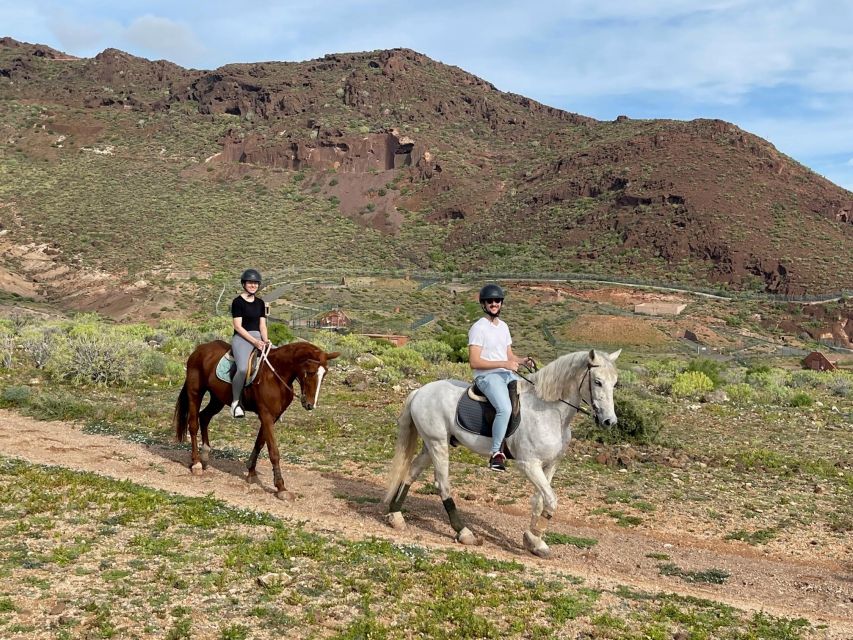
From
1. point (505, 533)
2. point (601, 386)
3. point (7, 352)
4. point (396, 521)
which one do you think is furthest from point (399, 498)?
point (7, 352)

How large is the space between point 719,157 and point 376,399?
8450cm

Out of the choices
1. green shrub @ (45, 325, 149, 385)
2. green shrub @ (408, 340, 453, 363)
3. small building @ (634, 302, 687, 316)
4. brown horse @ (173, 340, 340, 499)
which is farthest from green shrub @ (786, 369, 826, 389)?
brown horse @ (173, 340, 340, 499)

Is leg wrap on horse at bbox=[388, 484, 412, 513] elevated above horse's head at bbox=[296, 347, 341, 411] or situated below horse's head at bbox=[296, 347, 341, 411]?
below

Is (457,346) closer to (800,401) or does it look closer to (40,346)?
(800,401)

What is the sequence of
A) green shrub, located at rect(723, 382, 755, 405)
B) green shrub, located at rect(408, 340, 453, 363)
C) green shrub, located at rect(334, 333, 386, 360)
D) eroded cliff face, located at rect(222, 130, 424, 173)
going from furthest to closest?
eroded cliff face, located at rect(222, 130, 424, 173)
green shrub, located at rect(408, 340, 453, 363)
green shrub, located at rect(334, 333, 386, 360)
green shrub, located at rect(723, 382, 755, 405)

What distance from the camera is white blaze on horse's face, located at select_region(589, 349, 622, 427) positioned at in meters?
7.55

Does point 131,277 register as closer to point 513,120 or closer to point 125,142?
point 125,142

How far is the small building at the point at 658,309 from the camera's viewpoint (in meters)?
60.2

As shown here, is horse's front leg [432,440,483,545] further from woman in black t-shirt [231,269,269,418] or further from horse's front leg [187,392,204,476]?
horse's front leg [187,392,204,476]

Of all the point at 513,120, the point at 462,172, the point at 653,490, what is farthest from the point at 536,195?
the point at 653,490

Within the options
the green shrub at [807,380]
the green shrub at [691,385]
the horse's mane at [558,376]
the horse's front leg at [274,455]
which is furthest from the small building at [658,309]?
the horse's mane at [558,376]

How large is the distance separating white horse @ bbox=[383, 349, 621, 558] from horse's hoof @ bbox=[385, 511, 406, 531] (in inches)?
0.5

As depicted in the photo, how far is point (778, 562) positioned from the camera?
884 cm

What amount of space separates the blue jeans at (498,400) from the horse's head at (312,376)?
7.48ft
